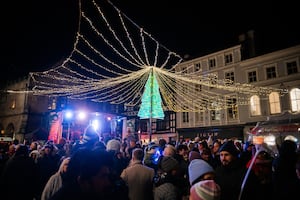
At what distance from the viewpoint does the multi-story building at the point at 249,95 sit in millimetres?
21328

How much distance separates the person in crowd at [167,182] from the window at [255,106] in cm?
2213

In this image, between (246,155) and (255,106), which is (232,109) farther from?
(246,155)

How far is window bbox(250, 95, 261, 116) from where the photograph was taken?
2322 cm

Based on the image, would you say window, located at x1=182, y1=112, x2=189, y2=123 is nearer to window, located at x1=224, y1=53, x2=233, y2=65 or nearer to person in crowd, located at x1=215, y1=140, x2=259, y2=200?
window, located at x1=224, y1=53, x2=233, y2=65

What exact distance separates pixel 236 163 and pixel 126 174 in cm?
204

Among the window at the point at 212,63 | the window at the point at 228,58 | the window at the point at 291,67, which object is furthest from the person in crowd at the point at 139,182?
the window at the point at 212,63

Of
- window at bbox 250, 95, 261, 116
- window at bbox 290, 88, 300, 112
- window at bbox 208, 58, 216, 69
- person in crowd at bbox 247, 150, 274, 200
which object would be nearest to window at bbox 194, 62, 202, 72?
window at bbox 208, 58, 216, 69

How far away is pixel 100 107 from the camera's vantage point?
3478 centimetres

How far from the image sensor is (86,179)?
188cm

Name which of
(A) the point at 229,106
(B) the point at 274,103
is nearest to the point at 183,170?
(B) the point at 274,103

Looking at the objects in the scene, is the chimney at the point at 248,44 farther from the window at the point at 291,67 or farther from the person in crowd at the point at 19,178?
the person in crowd at the point at 19,178

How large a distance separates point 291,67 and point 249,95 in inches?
184

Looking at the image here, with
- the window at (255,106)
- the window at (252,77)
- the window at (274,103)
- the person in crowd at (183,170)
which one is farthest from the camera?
the window at (252,77)

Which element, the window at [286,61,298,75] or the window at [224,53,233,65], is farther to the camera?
the window at [224,53,233,65]
